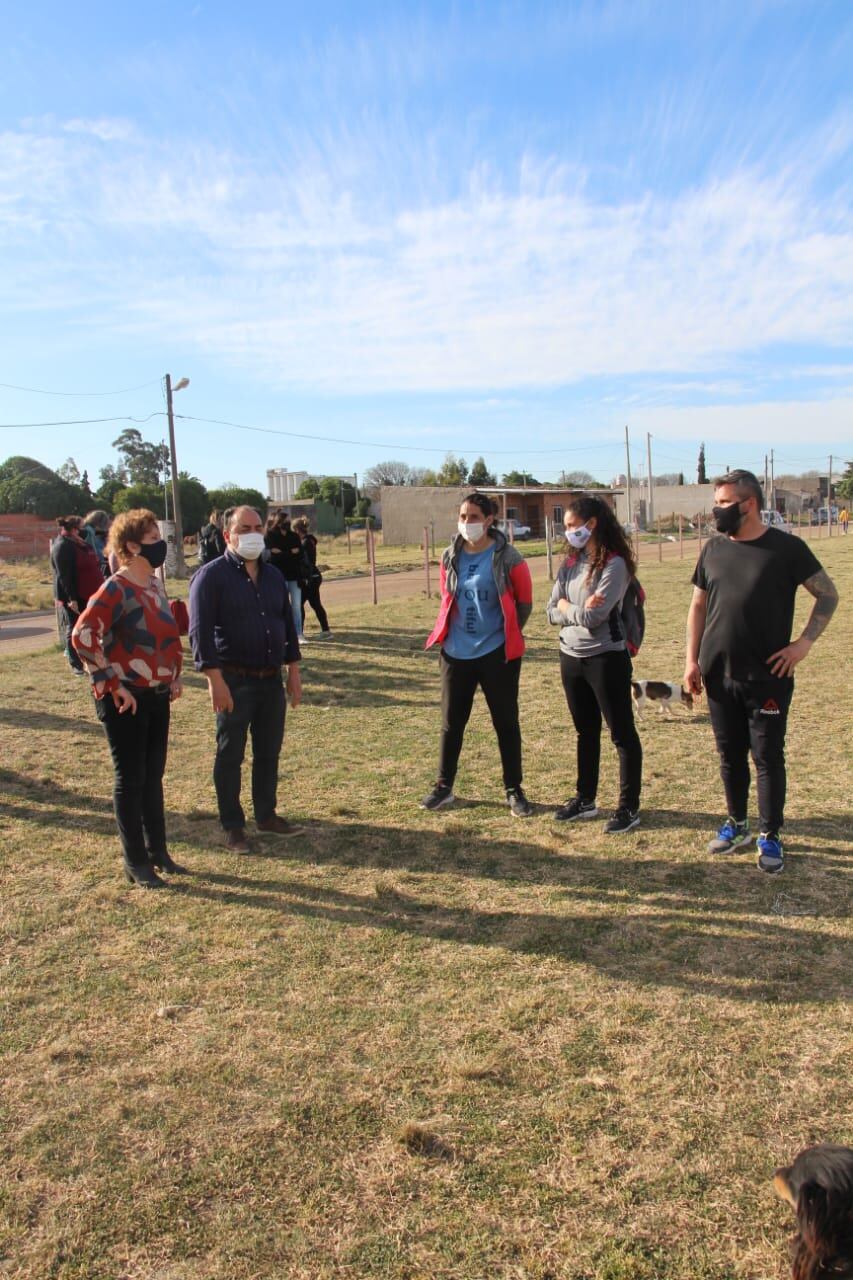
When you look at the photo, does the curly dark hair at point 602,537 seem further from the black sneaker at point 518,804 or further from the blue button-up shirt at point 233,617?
the blue button-up shirt at point 233,617

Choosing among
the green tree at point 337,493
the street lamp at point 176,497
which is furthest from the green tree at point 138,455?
the street lamp at point 176,497

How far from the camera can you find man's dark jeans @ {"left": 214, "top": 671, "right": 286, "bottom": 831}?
4703 millimetres

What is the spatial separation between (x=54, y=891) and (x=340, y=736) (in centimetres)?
327

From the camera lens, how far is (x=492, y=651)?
508 centimetres

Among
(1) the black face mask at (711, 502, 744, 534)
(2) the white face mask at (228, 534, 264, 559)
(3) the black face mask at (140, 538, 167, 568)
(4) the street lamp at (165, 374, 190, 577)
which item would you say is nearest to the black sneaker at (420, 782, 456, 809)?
(2) the white face mask at (228, 534, 264, 559)

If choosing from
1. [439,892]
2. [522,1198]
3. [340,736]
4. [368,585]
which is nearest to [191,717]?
[340,736]

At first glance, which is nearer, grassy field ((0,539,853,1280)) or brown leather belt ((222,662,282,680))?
grassy field ((0,539,853,1280))

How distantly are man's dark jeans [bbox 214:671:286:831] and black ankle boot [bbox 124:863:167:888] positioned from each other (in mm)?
524

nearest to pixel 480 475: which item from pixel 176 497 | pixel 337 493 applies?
pixel 337 493

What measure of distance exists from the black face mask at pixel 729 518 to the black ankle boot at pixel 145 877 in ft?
10.6

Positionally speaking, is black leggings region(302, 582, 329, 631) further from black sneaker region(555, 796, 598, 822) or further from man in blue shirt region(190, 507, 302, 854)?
black sneaker region(555, 796, 598, 822)

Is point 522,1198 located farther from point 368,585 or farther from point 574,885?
point 368,585

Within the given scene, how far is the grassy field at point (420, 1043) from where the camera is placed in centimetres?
221

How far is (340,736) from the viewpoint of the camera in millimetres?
7348
